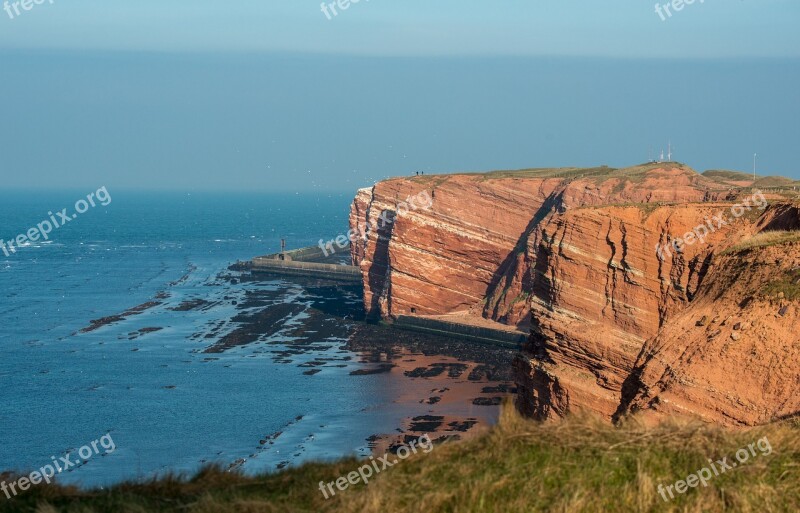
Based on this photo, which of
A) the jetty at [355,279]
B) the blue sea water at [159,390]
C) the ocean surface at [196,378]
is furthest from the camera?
the jetty at [355,279]

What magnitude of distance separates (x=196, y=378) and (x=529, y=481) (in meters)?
45.2

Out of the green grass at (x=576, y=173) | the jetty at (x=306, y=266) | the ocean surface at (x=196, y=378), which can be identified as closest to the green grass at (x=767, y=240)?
the ocean surface at (x=196, y=378)

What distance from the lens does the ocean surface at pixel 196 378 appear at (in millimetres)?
40844

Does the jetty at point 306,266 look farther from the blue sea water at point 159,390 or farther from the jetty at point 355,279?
the blue sea water at point 159,390

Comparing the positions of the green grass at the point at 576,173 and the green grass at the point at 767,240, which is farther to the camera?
the green grass at the point at 576,173

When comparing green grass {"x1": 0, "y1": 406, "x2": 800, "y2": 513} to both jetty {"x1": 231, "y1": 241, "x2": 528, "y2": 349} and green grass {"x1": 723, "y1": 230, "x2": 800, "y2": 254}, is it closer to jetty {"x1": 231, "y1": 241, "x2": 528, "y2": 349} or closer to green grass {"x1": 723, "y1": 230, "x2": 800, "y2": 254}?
green grass {"x1": 723, "y1": 230, "x2": 800, "y2": 254}

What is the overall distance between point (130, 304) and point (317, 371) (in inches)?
1450

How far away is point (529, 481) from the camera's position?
12.8 meters

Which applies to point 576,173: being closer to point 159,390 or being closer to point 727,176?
point 727,176

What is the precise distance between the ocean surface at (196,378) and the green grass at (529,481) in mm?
1368

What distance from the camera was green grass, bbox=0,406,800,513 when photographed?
12.4 m

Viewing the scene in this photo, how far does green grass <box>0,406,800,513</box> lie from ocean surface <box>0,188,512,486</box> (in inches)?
53.9

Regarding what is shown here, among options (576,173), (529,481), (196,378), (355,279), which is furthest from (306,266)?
(529,481)

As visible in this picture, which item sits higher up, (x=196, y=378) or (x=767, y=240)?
(x=767, y=240)
